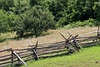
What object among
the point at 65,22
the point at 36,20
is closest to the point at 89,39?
the point at 36,20

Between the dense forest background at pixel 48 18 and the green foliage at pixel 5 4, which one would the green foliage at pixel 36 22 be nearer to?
the dense forest background at pixel 48 18

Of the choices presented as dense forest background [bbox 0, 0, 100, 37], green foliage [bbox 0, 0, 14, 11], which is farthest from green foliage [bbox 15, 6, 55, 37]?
green foliage [bbox 0, 0, 14, 11]

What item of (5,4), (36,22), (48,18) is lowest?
(36,22)

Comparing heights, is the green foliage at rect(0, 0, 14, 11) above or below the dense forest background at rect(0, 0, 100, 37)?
above

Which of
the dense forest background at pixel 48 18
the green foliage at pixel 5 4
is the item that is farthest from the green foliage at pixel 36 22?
the green foliage at pixel 5 4

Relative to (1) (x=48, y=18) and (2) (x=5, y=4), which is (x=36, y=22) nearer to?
(1) (x=48, y=18)

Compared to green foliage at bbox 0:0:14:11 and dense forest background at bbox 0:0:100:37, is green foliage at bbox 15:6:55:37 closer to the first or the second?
dense forest background at bbox 0:0:100:37

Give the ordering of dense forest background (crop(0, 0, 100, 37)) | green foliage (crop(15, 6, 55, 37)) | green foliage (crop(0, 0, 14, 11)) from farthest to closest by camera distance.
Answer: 1. green foliage (crop(0, 0, 14, 11))
2. dense forest background (crop(0, 0, 100, 37))
3. green foliage (crop(15, 6, 55, 37))

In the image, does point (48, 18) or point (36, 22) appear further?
point (48, 18)

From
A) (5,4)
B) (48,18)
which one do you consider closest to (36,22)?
(48,18)

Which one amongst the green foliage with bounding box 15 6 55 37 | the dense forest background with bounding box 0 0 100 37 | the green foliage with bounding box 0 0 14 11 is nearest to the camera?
the green foliage with bounding box 15 6 55 37

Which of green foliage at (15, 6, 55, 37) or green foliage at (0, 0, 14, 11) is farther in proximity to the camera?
green foliage at (0, 0, 14, 11)

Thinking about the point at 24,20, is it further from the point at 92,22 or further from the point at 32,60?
the point at 32,60

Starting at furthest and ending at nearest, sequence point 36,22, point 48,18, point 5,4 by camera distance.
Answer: point 5,4 → point 48,18 → point 36,22
